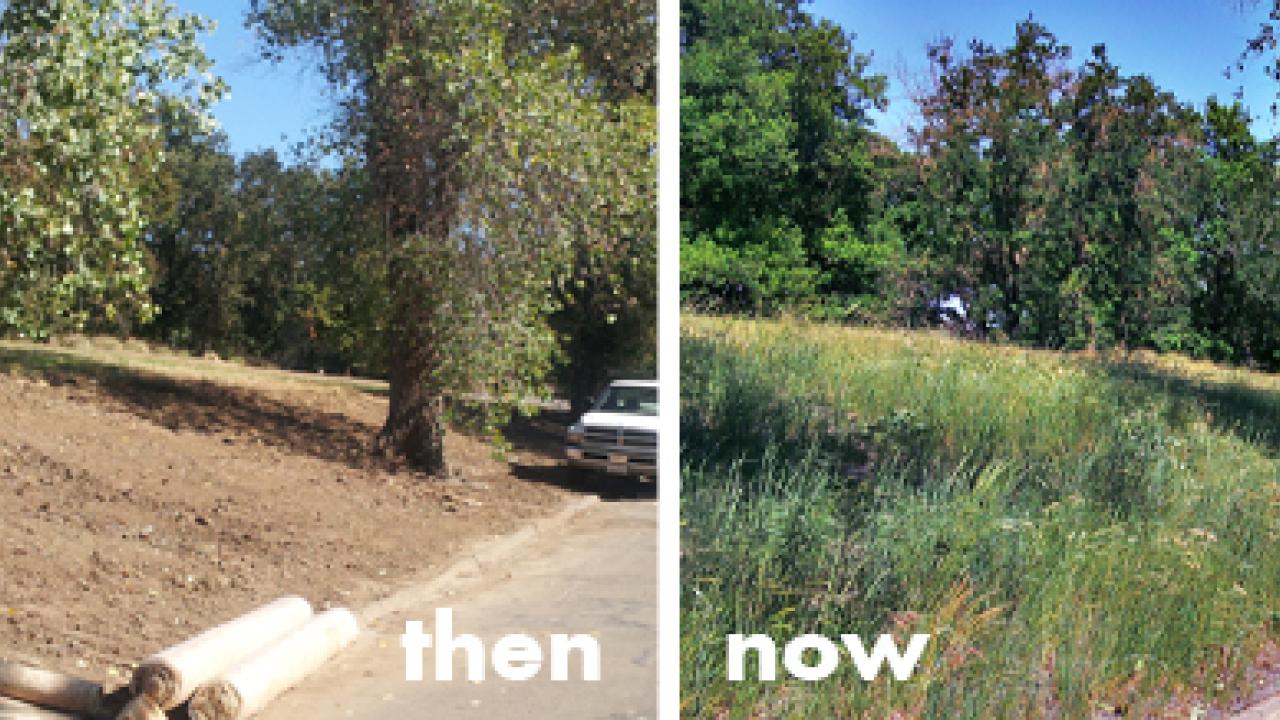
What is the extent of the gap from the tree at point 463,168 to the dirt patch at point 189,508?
129 centimetres

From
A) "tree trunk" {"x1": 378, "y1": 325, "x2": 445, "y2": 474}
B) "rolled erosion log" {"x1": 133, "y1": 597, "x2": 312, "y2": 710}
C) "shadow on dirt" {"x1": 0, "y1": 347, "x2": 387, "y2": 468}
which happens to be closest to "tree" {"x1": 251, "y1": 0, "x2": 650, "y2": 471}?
"tree trunk" {"x1": 378, "y1": 325, "x2": 445, "y2": 474}

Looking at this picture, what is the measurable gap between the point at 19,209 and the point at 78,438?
312 centimetres

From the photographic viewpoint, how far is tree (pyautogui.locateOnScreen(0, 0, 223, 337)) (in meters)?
8.73

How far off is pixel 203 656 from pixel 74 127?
457 cm

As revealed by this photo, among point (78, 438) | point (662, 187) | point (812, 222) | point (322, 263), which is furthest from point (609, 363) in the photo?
point (662, 187)

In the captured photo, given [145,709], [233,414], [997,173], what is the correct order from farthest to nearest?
[233,414] < [997,173] < [145,709]

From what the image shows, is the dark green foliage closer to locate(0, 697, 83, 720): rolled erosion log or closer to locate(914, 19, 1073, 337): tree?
locate(914, 19, 1073, 337): tree

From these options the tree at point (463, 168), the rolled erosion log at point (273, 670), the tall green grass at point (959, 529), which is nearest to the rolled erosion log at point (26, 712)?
the rolled erosion log at point (273, 670)

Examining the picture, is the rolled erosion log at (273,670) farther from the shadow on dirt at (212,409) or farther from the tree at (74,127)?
the shadow on dirt at (212,409)

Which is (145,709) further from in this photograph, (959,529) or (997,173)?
(997,173)

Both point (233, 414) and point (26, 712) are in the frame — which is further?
point (233, 414)

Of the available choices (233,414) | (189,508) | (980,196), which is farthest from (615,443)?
(980,196)

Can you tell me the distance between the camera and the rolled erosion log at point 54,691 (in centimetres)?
597

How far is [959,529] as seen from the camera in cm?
544
